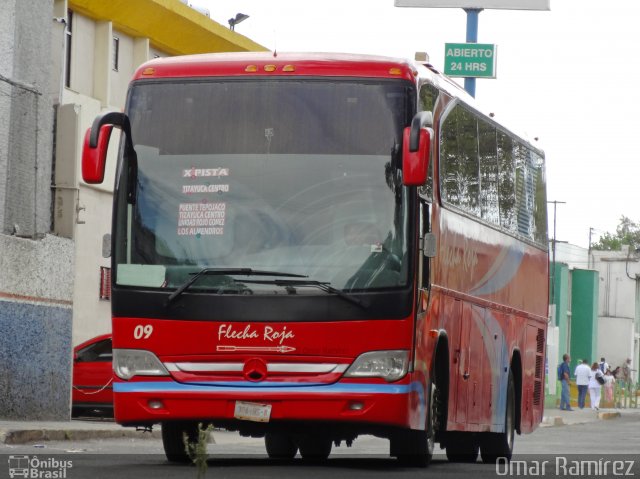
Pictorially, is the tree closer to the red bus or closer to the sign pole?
the sign pole

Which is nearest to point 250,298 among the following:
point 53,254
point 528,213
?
A: point 528,213

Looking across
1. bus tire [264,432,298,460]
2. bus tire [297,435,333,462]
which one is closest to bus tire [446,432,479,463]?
bus tire [297,435,333,462]

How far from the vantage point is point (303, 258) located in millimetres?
13945

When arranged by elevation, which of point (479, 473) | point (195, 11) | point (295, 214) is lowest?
point (479, 473)

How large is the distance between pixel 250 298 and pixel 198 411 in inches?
40.2

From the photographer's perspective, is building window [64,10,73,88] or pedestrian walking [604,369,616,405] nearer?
building window [64,10,73,88]

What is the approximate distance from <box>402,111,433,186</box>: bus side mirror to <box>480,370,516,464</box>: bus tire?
602cm

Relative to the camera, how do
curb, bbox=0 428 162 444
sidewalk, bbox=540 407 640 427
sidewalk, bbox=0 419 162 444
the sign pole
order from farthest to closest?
sidewalk, bbox=540 407 640 427 < the sign pole < sidewalk, bbox=0 419 162 444 < curb, bbox=0 428 162 444

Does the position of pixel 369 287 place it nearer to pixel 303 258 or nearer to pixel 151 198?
pixel 303 258

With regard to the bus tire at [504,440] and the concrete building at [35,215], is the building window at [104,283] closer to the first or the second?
the concrete building at [35,215]

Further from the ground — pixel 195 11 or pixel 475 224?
pixel 195 11

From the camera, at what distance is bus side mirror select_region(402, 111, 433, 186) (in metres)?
13.7

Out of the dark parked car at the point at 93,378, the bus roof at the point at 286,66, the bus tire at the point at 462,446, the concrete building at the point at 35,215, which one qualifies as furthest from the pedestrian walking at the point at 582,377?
the bus roof at the point at 286,66

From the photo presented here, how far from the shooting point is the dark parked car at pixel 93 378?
89.1 feet
